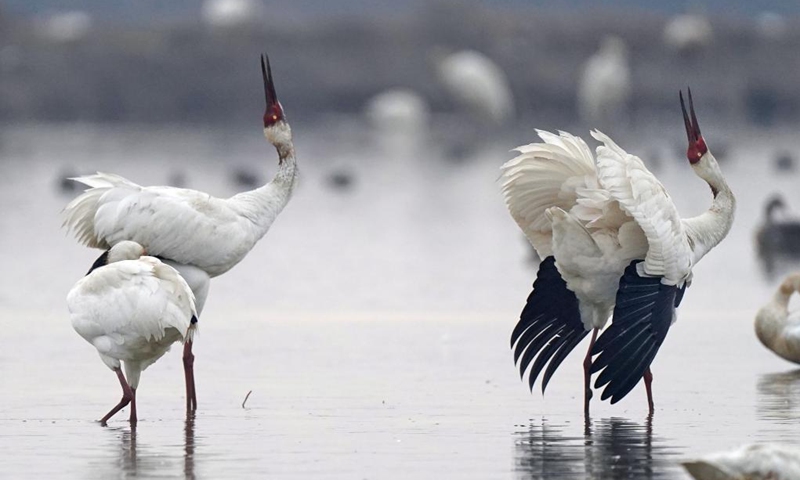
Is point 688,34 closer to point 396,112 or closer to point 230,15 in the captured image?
point 396,112

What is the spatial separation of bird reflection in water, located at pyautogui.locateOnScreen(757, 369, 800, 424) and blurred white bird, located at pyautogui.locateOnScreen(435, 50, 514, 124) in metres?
34.0

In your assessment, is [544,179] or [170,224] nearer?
[544,179]

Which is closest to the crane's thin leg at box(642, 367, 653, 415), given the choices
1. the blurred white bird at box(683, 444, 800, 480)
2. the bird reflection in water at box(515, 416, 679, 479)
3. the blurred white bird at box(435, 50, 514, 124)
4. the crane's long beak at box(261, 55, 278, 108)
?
the bird reflection in water at box(515, 416, 679, 479)

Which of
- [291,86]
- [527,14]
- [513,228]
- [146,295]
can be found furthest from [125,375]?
[527,14]

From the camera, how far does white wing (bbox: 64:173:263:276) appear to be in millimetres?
11500

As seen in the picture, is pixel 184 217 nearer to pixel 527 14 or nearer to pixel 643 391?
pixel 643 391

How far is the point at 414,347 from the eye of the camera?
44.5ft

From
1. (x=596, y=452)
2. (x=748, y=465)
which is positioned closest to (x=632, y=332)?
(x=596, y=452)

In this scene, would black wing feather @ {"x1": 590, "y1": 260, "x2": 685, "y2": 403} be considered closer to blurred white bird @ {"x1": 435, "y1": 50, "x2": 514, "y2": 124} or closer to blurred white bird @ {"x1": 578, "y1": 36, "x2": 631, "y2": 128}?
blurred white bird @ {"x1": 578, "y1": 36, "x2": 631, "y2": 128}

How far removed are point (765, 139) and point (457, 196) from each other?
719 inches

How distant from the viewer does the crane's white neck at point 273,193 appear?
39.2ft

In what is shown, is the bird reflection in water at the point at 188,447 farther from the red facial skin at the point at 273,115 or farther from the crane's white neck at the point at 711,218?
the crane's white neck at the point at 711,218

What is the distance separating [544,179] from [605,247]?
2.23 feet

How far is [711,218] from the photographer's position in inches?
439
